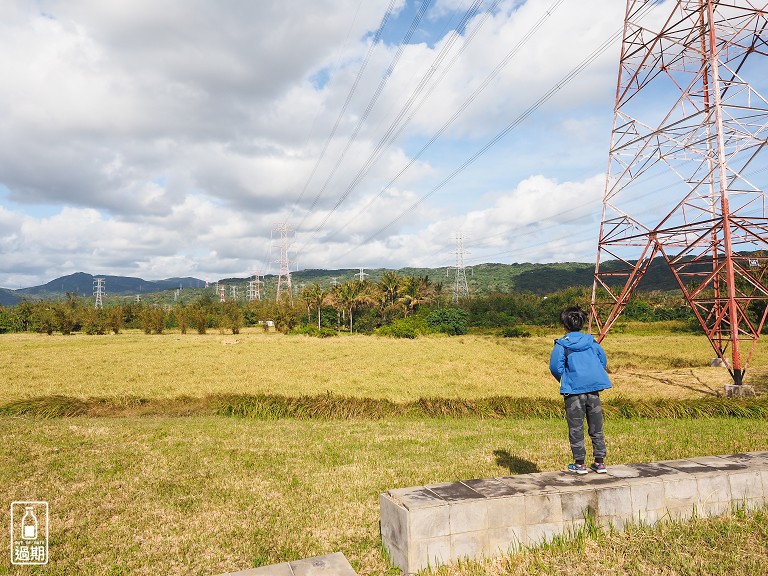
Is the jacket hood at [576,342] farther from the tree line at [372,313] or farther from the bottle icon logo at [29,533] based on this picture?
the tree line at [372,313]

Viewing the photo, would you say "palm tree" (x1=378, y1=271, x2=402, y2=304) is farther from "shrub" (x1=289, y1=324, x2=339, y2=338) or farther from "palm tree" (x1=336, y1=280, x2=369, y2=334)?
"shrub" (x1=289, y1=324, x2=339, y2=338)

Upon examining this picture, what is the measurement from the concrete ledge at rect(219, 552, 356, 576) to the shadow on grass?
185 inches

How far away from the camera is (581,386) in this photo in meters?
6.32

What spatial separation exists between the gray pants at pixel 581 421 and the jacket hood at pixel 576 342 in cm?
64

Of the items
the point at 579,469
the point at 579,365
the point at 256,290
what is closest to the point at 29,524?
the point at 579,469

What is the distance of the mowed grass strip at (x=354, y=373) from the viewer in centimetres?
1961

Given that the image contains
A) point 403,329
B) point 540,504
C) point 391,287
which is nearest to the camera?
point 540,504

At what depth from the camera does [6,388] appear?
20375mm

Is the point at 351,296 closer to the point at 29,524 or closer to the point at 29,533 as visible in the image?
the point at 29,524

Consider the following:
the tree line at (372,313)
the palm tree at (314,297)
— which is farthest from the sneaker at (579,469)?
the palm tree at (314,297)

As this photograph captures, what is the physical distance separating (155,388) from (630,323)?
54.8 metres

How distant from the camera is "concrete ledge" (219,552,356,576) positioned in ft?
14.7

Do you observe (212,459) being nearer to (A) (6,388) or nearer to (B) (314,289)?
(A) (6,388)

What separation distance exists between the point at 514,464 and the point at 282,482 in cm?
428
